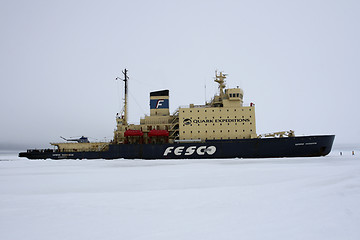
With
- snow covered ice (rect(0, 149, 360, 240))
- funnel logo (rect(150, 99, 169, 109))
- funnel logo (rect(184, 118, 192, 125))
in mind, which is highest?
funnel logo (rect(150, 99, 169, 109))

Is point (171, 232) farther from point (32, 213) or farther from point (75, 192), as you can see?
point (75, 192)

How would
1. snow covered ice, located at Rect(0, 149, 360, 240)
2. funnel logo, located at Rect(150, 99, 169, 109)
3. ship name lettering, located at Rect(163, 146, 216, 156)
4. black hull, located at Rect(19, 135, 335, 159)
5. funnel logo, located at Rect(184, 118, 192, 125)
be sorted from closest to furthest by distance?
snow covered ice, located at Rect(0, 149, 360, 240), black hull, located at Rect(19, 135, 335, 159), ship name lettering, located at Rect(163, 146, 216, 156), funnel logo, located at Rect(184, 118, 192, 125), funnel logo, located at Rect(150, 99, 169, 109)

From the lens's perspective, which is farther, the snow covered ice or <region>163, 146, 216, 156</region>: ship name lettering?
<region>163, 146, 216, 156</region>: ship name lettering

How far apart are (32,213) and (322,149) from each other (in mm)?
23300

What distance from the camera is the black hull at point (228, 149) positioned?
21125 mm

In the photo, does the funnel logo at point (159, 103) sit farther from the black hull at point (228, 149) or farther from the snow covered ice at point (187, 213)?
the snow covered ice at point (187, 213)

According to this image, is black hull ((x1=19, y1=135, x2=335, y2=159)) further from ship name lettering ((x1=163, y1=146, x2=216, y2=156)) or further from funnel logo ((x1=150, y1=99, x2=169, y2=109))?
funnel logo ((x1=150, y1=99, x2=169, y2=109))

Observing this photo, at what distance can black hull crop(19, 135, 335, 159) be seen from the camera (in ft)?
69.3

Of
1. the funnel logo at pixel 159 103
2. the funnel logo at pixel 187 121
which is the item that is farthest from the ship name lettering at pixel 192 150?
the funnel logo at pixel 159 103

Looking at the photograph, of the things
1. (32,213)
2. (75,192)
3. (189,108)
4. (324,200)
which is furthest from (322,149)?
(32,213)

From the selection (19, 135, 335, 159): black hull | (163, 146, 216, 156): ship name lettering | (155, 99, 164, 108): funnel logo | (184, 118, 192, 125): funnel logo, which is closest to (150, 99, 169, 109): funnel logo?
(155, 99, 164, 108): funnel logo

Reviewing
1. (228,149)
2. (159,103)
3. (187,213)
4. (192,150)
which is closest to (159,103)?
(159,103)

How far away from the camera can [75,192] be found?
652 centimetres

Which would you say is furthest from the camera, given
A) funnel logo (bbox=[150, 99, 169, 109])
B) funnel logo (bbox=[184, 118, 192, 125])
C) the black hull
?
funnel logo (bbox=[150, 99, 169, 109])
